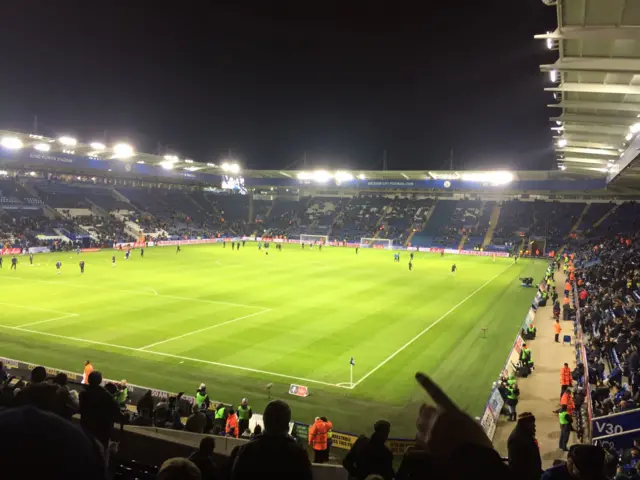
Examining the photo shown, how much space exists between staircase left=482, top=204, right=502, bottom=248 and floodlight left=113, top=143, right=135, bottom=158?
5344 centimetres

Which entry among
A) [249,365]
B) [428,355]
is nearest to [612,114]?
[428,355]

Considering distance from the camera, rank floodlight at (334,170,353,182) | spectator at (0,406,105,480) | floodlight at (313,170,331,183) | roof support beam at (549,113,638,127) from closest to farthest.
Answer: spectator at (0,406,105,480) < roof support beam at (549,113,638,127) < floodlight at (313,170,331,183) < floodlight at (334,170,353,182)

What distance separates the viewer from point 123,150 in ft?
217

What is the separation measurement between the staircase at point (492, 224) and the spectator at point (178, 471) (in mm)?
80987

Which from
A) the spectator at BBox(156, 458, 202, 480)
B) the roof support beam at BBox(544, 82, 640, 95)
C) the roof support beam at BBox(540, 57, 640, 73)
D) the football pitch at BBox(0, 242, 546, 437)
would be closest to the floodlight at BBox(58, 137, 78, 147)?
the football pitch at BBox(0, 242, 546, 437)

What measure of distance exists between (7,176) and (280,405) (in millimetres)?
88216

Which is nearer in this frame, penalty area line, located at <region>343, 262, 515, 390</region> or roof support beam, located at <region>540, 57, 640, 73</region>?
roof support beam, located at <region>540, 57, 640, 73</region>

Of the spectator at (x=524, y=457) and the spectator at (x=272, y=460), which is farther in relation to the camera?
the spectator at (x=524, y=457)

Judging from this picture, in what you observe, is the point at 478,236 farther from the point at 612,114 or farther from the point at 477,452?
the point at 477,452

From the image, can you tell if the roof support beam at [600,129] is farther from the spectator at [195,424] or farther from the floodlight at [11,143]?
the floodlight at [11,143]

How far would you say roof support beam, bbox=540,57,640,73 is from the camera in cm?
1503

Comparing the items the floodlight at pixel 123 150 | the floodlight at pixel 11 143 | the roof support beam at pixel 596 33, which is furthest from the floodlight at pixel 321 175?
the roof support beam at pixel 596 33

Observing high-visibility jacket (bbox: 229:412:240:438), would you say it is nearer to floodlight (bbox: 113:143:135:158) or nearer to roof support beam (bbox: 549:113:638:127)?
roof support beam (bbox: 549:113:638:127)

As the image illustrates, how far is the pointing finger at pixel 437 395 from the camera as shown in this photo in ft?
8.70
